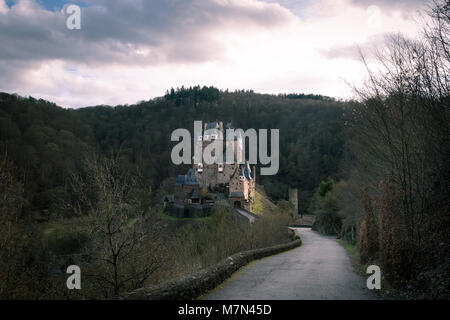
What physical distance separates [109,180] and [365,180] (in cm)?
1732

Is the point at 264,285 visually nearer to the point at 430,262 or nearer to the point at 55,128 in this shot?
the point at 430,262

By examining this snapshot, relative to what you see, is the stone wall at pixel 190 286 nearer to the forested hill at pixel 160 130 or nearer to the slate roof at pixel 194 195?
the forested hill at pixel 160 130

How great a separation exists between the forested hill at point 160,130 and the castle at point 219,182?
371 inches

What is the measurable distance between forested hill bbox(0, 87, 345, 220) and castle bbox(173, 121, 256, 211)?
9423mm

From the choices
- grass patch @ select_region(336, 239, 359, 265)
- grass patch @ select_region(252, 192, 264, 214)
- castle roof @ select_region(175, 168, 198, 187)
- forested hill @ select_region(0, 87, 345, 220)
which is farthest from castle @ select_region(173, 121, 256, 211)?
grass patch @ select_region(336, 239, 359, 265)

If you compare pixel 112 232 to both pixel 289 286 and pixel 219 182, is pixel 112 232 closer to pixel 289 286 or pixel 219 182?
pixel 289 286

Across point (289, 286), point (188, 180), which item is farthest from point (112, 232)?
point (188, 180)

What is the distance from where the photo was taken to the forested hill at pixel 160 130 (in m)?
48.9

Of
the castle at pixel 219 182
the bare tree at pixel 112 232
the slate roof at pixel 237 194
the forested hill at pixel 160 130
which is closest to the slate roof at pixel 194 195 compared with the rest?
the castle at pixel 219 182

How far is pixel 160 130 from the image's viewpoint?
104 m

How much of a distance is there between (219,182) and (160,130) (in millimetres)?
40186

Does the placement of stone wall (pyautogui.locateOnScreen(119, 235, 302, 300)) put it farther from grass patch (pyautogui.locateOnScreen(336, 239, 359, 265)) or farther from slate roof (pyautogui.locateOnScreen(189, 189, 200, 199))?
slate roof (pyautogui.locateOnScreen(189, 189, 200, 199))

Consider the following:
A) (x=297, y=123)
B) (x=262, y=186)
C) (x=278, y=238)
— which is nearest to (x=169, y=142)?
(x=262, y=186)

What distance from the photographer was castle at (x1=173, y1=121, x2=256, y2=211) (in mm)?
64750
